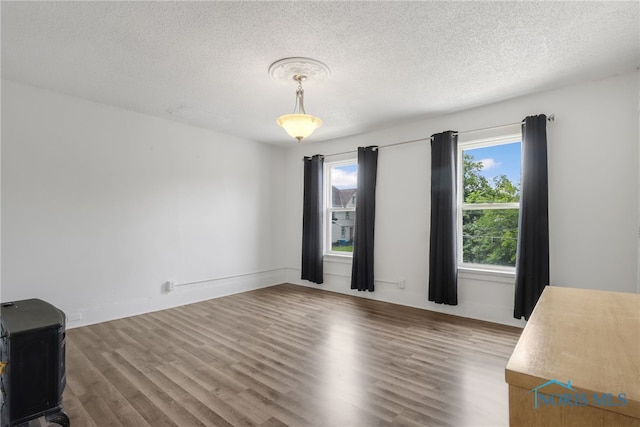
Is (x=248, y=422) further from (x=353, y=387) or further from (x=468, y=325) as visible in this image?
(x=468, y=325)

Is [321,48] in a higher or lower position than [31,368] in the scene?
higher

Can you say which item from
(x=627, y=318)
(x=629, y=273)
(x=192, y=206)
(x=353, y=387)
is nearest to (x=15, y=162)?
(x=192, y=206)

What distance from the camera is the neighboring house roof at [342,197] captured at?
214 inches

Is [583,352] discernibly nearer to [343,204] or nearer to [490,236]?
[490,236]

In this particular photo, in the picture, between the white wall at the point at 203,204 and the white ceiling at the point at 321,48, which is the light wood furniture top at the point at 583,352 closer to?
the white ceiling at the point at 321,48

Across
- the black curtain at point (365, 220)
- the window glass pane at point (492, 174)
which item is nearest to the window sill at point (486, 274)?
the window glass pane at point (492, 174)

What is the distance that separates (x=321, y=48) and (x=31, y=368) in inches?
112

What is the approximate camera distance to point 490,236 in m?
3.91

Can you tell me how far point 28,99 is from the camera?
332cm

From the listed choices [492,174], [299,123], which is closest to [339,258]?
[492,174]

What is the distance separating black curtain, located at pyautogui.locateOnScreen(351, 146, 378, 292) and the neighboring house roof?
1.55 feet

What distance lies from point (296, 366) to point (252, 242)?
325 centimetres

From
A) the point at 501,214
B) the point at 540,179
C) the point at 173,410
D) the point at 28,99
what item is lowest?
the point at 173,410

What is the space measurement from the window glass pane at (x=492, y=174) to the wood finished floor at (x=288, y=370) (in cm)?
156
